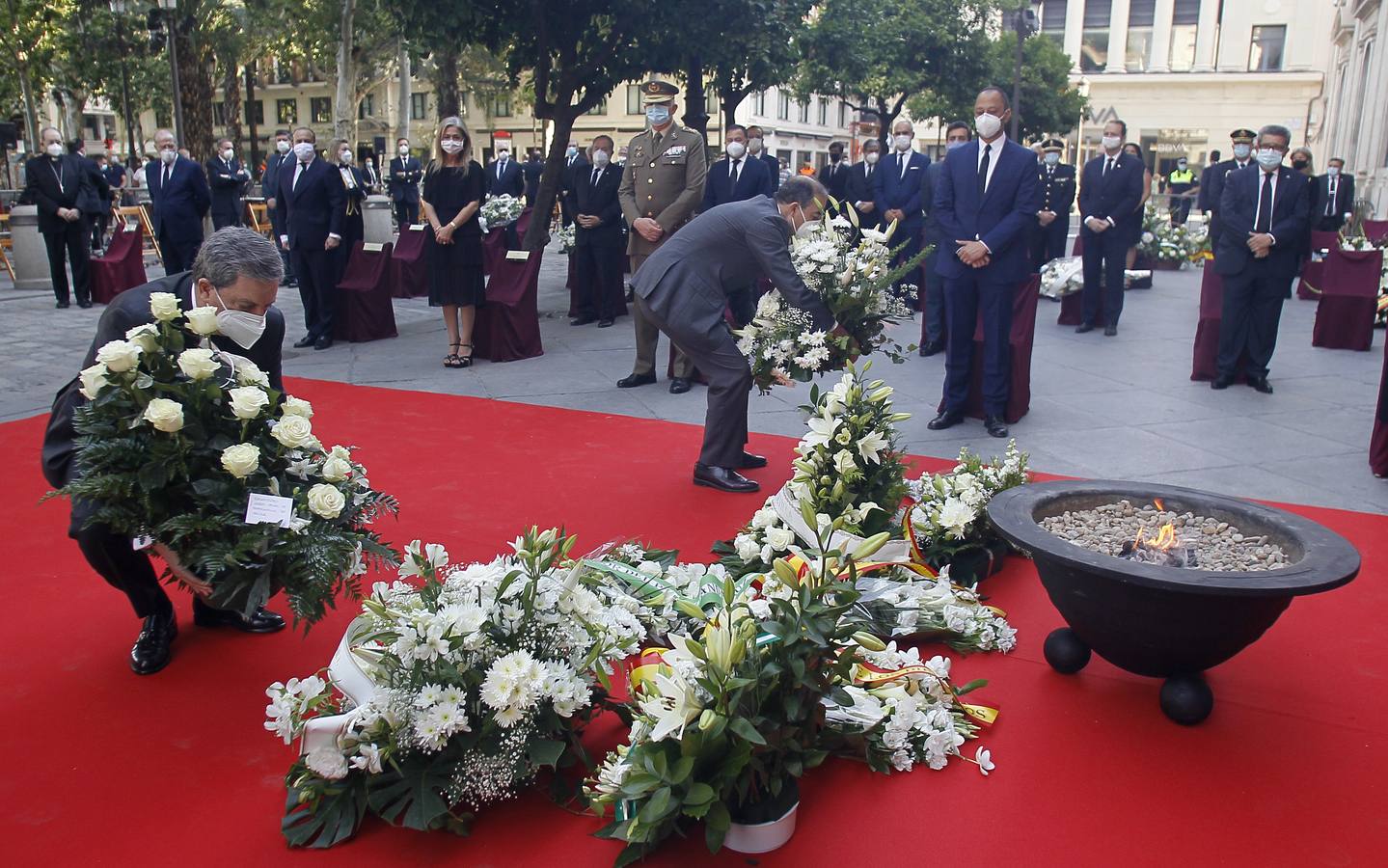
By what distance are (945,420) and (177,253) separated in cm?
880

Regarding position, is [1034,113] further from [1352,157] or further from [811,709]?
[811,709]

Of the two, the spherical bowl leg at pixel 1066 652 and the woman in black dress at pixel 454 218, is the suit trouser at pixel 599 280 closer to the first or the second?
the woman in black dress at pixel 454 218

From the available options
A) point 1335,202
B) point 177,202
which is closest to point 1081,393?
point 1335,202

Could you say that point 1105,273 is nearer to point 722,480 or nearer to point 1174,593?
point 722,480

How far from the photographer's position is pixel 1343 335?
9.53 metres

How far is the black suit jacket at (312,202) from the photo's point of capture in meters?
9.01

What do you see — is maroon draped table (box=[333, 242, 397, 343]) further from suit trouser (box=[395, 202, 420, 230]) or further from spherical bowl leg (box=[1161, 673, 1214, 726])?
spherical bowl leg (box=[1161, 673, 1214, 726])

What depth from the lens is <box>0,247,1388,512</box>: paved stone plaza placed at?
226 inches

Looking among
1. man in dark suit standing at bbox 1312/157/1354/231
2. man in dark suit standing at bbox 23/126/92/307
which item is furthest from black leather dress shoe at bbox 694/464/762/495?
man in dark suit standing at bbox 1312/157/1354/231

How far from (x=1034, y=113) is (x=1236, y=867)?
35.2 meters

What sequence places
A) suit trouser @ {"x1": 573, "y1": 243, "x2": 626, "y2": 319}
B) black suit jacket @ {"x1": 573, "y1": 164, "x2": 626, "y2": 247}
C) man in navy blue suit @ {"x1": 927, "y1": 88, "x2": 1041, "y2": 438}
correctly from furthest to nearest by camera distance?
suit trouser @ {"x1": 573, "y1": 243, "x2": 626, "y2": 319}, black suit jacket @ {"x1": 573, "y1": 164, "x2": 626, "y2": 247}, man in navy blue suit @ {"x1": 927, "y1": 88, "x2": 1041, "y2": 438}

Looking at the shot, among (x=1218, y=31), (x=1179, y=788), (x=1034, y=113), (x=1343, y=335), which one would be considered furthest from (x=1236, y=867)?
(x=1218, y=31)

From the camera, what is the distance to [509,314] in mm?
8789

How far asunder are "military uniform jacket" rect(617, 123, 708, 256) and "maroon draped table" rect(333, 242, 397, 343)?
109 inches
